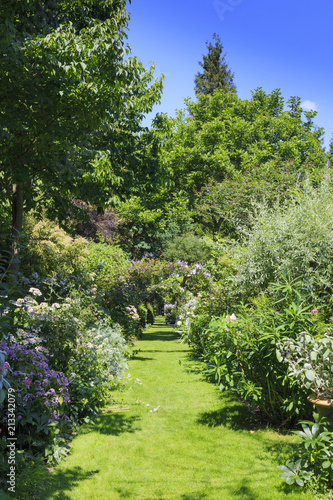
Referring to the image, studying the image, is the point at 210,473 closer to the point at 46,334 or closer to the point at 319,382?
the point at 319,382

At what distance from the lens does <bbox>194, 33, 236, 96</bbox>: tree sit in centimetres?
3431

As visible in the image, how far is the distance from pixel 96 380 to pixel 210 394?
2439 millimetres

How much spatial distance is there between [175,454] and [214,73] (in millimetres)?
35813

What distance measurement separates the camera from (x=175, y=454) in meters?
4.70

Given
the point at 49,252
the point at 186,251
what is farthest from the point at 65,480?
the point at 186,251

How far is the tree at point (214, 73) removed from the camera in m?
34.3

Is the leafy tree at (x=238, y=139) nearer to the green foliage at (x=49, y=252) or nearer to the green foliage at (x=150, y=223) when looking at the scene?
the green foliage at (x=150, y=223)

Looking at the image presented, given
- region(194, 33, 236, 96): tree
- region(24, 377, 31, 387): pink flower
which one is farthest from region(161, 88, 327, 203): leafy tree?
region(24, 377, 31, 387): pink flower

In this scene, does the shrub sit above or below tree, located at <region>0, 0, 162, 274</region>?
below

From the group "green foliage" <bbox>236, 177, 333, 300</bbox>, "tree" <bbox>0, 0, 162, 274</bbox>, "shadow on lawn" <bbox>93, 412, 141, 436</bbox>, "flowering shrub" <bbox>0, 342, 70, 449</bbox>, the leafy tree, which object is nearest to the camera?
"flowering shrub" <bbox>0, 342, 70, 449</bbox>

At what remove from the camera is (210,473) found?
4172mm

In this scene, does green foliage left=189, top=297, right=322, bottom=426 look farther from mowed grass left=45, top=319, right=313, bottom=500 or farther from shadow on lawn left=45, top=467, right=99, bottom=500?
shadow on lawn left=45, top=467, right=99, bottom=500

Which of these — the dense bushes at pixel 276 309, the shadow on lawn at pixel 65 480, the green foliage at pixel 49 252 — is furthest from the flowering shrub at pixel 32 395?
the green foliage at pixel 49 252

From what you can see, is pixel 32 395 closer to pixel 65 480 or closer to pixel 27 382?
pixel 27 382
